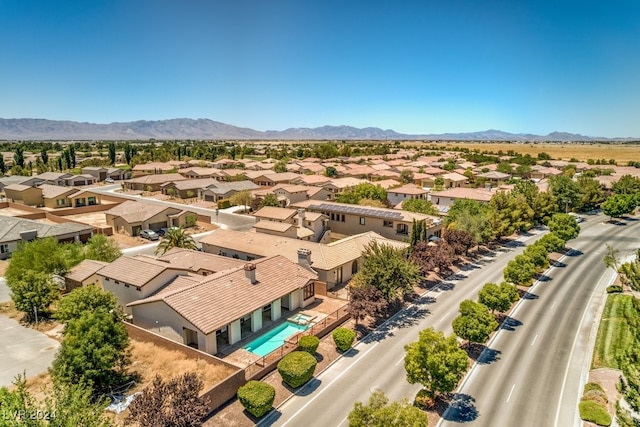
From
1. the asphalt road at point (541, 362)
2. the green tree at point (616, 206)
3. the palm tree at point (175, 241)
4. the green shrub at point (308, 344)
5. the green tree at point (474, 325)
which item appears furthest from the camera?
the green tree at point (616, 206)

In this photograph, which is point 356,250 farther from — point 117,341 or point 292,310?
point 117,341

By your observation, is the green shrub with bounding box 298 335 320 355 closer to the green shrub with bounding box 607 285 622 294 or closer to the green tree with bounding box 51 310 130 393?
the green tree with bounding box 51 310 130 393

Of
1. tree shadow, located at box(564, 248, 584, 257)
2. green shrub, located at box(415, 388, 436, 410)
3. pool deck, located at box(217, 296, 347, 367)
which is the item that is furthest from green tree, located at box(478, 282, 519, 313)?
tree shadow, located at box(564, 248, 584, 257)

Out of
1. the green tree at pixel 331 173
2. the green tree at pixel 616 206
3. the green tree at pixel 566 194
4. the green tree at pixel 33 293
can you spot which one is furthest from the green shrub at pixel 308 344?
the green tree at pixel 331 173

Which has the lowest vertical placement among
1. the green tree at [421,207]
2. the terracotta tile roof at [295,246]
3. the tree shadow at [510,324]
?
the tree shadow at [510,324]

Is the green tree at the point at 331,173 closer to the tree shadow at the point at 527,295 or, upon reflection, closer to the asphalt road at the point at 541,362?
the asphalt road at the point at 541,362

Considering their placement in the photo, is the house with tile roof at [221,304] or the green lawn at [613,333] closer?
the house with tile roof at [221,304]
